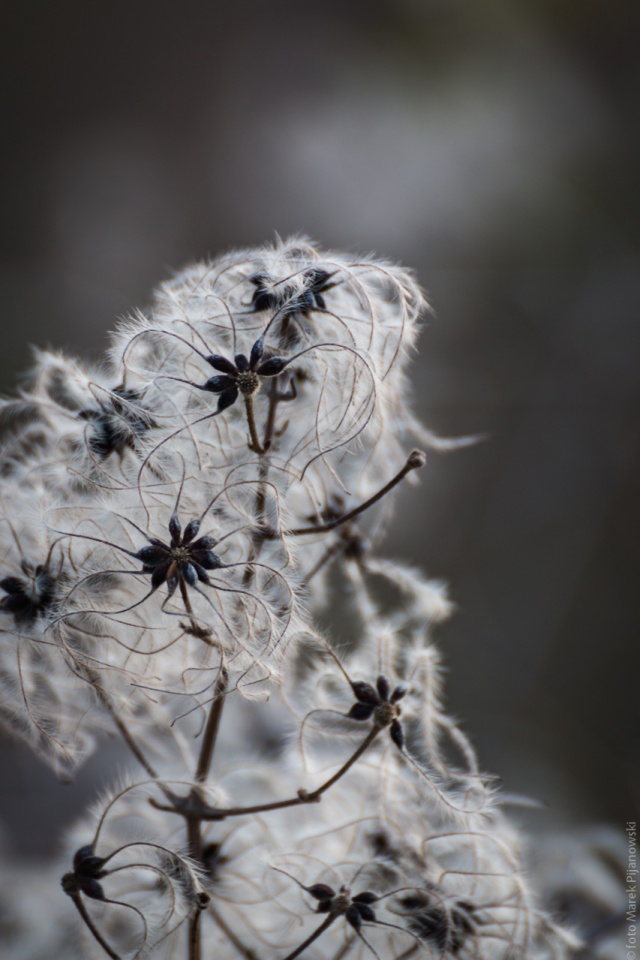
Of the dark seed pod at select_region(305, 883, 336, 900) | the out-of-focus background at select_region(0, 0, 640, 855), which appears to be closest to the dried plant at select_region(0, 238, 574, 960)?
the dark seed pod at select_region(305, 883, 336, 900)

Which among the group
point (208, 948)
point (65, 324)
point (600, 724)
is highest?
point (65, 324)

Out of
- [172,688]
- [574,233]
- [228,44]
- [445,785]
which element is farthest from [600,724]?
[228,44]

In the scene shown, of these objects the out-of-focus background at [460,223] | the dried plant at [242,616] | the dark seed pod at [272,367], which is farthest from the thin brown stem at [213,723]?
the out-of-focus background at [460,223]

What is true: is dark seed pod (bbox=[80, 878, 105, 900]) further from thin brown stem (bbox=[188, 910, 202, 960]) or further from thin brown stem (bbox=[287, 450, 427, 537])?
thin brown stem (bbox=[287, 450, 427, 537])

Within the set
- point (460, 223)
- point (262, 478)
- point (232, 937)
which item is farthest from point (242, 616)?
point (460, 223)

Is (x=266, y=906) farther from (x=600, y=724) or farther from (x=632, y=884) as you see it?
(x=600, y=724)
